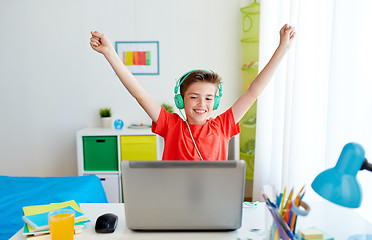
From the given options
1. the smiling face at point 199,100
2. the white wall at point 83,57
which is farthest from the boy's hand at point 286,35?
the white wall at point 83,57

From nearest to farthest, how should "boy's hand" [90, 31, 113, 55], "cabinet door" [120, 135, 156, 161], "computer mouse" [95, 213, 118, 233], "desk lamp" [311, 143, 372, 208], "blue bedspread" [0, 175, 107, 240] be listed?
"desk lamp" [311, 143, 372, 208] < "computer mouse" [95, 213, 118, 233] < "boy's hand" [90, 31, 113, 55] < "blue bedspread" [0, 175, 107, 240] < "cabinet door" [120, 135, 156, 161]

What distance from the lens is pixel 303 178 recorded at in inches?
75.4

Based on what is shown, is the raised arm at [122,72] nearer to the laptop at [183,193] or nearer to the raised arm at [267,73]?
the raised arm at [267,73]

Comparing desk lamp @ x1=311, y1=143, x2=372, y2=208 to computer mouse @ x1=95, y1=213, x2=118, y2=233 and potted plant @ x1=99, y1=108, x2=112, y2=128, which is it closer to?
computer mouse @ x1=95, y1=213, x2=118, y2=233

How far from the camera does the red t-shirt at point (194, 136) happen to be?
1.47m

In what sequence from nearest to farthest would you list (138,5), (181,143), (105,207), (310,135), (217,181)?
(217,181)
(105,207)
(181,143)
(310,135)
(138,5)

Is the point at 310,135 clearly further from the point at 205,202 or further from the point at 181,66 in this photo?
the point at 181,66

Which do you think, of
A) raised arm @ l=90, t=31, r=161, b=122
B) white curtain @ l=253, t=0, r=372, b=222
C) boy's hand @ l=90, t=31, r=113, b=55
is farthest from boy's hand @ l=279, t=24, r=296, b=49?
boy's hand @ l=90, t=31, r=113, b=55

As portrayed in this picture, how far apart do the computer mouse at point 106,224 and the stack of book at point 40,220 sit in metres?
0.06

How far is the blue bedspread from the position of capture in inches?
67.9

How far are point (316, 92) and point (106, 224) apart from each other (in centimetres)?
128

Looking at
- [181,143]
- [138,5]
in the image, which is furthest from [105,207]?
[138,5]

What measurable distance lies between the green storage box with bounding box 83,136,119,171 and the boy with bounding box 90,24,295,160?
1.71 metres

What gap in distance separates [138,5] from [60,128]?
1510 mm
